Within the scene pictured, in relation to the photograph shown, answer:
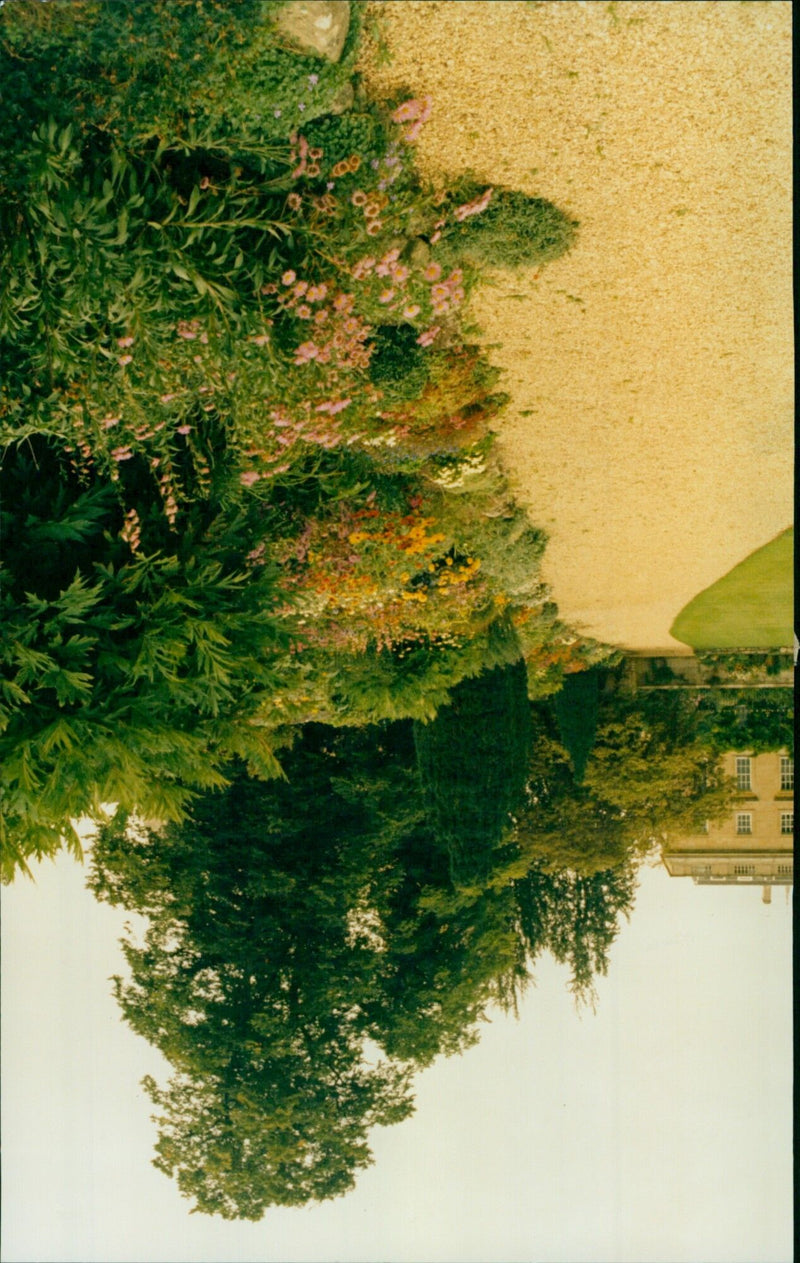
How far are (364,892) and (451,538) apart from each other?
9.19 ft

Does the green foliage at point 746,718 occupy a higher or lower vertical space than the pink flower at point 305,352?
lower

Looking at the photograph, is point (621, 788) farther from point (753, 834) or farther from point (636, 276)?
point (636, 276)

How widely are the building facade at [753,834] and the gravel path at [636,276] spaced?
1094mm

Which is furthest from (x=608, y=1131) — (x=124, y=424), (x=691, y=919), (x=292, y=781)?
(x=124, y=424)

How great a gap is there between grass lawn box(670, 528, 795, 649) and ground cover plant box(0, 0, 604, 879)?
2.80 ft

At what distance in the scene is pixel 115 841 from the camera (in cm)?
711

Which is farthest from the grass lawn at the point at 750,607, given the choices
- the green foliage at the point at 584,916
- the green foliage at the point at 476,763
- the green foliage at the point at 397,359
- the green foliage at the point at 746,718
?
the green foliage at the point at 397,359

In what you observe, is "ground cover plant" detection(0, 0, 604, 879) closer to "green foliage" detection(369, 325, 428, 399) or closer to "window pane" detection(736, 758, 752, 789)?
"green foliage" detection(369, 325, 428, 399)

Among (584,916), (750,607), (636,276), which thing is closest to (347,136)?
(636,276)

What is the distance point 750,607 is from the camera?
6.13 meters

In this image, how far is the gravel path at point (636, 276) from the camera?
4598 millimetres

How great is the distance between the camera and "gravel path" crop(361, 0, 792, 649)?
4598 millimetres

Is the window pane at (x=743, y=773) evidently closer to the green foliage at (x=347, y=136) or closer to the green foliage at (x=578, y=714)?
the green foliage at (x=578, y=714)

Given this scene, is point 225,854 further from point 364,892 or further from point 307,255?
point 307,255
